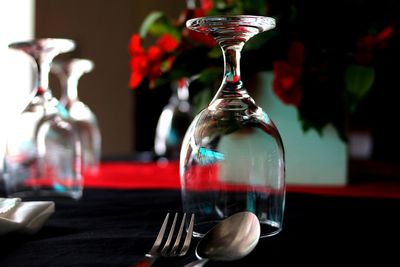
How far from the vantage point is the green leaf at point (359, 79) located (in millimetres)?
898

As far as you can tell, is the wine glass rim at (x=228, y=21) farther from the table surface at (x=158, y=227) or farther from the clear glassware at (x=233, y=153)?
the table surface at (x=158, y=227)

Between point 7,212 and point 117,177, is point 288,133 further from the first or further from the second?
point 7,212

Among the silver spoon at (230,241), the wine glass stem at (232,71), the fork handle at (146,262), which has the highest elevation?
the wine glass stem at (232,71)

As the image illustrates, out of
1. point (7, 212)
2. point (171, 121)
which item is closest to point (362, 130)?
point (171, 121)

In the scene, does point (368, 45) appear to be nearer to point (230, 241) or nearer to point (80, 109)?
point (230, 241)

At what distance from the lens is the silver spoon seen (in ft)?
1.53

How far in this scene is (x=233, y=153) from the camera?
26.9 inches

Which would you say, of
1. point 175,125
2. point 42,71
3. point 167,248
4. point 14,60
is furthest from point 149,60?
point 14,60

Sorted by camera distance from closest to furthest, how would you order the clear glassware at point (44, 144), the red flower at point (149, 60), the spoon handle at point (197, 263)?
the spoon handle at point (197, 263), the clear glassware at point (44, 144), the red flower at point (149, 60)

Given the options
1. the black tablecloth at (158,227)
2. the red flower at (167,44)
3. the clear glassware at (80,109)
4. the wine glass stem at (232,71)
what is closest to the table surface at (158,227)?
the black tablecloth at (158,227)

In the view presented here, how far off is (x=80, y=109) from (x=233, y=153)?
2.57 feet

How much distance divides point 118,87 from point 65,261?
272 centimetres

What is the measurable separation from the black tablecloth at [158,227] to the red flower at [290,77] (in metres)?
0.17

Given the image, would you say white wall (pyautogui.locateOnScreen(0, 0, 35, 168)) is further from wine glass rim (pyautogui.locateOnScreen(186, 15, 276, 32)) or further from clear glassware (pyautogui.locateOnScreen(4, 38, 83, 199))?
wine glass rim (pyautogui.locateOnScreen(186, 15, 276, 32))
